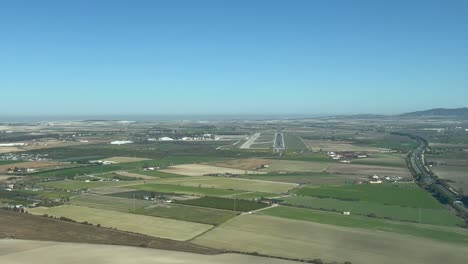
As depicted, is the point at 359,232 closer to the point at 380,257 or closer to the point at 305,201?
the point at 380,257

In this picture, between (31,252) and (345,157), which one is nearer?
(31,252)

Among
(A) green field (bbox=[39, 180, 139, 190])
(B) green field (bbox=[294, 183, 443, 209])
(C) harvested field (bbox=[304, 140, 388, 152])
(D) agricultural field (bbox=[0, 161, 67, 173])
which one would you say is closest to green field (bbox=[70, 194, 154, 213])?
(A) green field (bbox=[39, 180, 139, 190])

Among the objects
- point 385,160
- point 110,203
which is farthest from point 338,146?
point 110,203

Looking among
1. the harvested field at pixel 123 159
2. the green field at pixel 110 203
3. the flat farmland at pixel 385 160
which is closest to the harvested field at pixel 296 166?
the flat farmland at pixel 385 160

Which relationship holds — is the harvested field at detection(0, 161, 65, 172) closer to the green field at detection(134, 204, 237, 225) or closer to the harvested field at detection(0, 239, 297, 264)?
the green field at detection(134, 204, 237, 225)

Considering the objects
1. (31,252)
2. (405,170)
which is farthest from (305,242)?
(405,170)

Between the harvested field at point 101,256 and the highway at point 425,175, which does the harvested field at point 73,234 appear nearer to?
the harvested field at point 101,256
